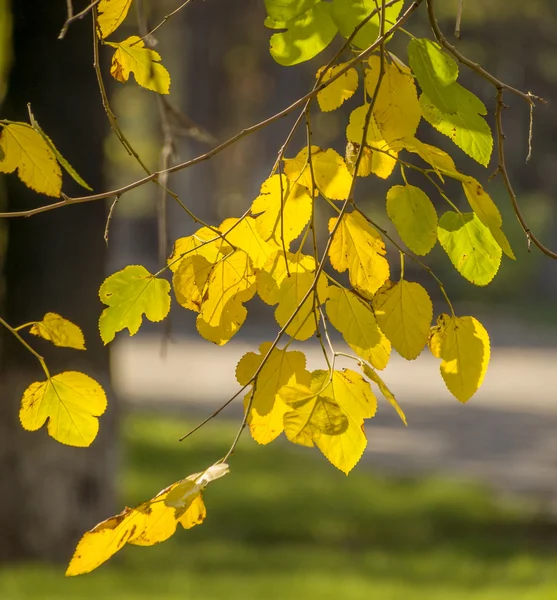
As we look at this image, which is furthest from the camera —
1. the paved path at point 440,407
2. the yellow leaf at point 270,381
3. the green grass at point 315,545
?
the paved path at point 440,407

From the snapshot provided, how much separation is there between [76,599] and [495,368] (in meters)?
9.50

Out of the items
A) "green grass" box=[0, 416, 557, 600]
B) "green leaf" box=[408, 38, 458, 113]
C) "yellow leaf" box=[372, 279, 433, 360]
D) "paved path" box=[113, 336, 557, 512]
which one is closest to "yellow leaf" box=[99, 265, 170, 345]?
"yellow leaf" box=[372, 279, 433, 360]

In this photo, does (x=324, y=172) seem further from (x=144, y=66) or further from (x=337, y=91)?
(x=144, y=66)

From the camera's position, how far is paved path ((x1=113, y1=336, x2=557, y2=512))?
842 centimetres

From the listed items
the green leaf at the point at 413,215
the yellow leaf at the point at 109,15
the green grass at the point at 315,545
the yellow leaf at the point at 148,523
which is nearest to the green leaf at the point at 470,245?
the green leaf at the point at 413,215

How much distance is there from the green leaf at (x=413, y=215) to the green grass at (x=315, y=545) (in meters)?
3.94

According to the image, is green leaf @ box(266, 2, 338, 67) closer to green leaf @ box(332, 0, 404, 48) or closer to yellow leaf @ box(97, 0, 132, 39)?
green leaf @ box(332, 0, 404, 48)

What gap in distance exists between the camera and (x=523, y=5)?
13.8m

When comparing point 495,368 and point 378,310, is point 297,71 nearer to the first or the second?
point 495,368

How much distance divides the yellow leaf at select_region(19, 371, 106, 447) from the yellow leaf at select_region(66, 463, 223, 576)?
135mm

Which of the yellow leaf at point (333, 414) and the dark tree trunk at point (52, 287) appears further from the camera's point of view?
the dark tree trunk at point (52, 287)

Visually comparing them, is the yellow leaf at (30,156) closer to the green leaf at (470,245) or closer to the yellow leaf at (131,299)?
the yellow leaf at (131,299)

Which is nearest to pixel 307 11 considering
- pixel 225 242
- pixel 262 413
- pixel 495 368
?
pixel 225 242

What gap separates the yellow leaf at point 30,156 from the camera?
48.1 inches
